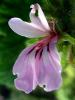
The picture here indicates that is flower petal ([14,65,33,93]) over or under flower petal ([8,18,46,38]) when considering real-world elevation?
under

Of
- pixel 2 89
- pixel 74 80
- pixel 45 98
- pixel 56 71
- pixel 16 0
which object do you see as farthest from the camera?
pixel 2 89

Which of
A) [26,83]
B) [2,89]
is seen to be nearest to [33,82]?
[26,83]

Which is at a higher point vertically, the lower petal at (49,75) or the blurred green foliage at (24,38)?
the blurred green foliage at (24,38)

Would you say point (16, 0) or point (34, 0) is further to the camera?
point (16, 0)

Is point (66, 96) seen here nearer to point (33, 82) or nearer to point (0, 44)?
point (0, 44)

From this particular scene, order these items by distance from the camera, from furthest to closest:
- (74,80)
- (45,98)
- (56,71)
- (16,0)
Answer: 1. (45,98)
2. (74,80)
3. (16,0)
4. (56,71)
